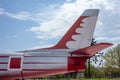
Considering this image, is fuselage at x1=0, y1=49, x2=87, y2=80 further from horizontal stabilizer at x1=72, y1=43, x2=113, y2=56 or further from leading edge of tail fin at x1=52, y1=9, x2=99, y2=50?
leading edge of tail fin at x1=52, y1=9, x2=99, y2=50

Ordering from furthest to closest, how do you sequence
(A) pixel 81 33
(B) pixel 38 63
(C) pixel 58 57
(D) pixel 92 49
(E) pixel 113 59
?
1. (E) pixel 113 59
2. (A) pixel 81 33
3. (C) pixel 58 57
4. (B) pixel 38 63
5. (D) pixel 92 49

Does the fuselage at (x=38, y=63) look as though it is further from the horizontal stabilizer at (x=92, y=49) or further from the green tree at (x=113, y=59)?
the green tree at (x=113, y=59)

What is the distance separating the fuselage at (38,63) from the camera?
1450 centimetres

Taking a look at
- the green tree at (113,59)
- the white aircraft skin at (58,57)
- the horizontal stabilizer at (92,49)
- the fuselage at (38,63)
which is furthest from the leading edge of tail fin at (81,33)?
the green tree at (113,59)

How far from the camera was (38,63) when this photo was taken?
14.5 m

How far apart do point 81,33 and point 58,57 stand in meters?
1.76

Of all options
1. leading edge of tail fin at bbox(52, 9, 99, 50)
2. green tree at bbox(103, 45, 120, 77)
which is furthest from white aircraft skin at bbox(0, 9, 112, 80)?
green tree at bbox(103, 45, 120, 77)

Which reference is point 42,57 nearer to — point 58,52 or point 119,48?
point 58,52

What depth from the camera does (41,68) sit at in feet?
47.6

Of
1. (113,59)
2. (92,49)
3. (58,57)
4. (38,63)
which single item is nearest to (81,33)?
(58,57)

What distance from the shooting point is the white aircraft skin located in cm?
1450

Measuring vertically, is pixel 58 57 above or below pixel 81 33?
below

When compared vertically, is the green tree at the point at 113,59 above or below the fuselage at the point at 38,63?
above

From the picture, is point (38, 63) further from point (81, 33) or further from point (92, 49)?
point (92, 49)
